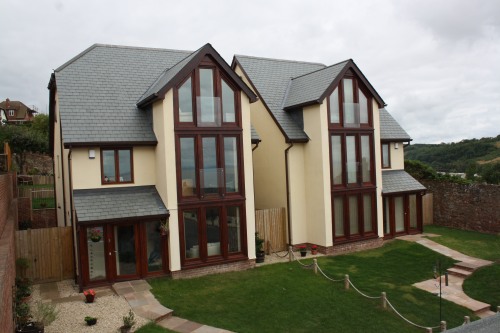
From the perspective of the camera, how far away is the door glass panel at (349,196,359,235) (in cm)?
1981

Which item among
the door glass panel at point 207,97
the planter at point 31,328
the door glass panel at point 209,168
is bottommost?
the planter at point 31,328

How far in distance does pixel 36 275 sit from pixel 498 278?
17405 mm

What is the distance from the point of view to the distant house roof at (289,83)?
63.7ft

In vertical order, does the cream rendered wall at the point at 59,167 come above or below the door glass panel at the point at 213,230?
above

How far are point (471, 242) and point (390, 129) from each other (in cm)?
738

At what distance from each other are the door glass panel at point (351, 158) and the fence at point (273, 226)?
3.62 meters

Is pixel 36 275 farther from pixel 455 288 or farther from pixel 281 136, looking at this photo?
pixel 455 288

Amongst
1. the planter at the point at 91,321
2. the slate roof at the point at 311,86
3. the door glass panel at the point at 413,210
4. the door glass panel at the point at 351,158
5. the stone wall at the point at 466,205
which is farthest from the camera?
the door glass panel at the point at 413,210

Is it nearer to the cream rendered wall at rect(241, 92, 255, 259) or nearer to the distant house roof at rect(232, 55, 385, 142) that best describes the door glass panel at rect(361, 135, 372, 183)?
the distant house roof at rect(232, 55, 385, 142)

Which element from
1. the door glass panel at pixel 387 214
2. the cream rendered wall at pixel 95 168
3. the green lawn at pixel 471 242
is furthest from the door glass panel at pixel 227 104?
the green lawn at pixel 471 242

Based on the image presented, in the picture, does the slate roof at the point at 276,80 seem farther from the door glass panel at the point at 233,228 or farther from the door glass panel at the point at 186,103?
the door glass panel at the point at 186,103

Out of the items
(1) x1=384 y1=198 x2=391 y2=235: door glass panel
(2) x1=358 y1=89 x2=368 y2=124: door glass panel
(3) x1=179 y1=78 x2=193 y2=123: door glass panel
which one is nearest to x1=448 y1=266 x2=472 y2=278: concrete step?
(1) x1=384 y1=198 x2=391 y2=235: door glass panel

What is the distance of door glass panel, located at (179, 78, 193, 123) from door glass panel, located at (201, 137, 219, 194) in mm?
1100

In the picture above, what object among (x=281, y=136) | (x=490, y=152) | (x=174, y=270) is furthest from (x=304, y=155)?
(x=490, y=152)
